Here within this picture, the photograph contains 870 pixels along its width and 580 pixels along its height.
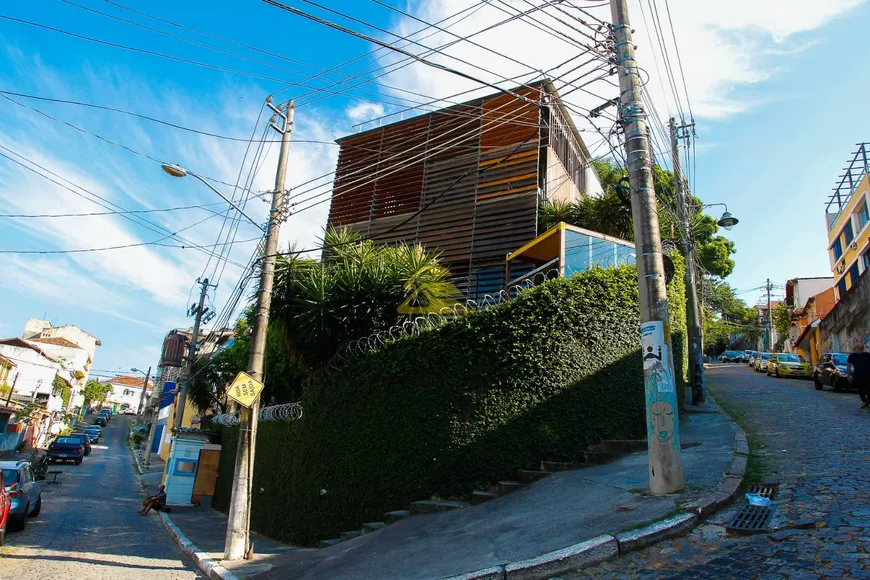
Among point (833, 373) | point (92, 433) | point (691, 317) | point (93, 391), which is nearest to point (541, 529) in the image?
point (691, 317)

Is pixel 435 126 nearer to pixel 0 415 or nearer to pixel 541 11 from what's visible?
pixel 541 11

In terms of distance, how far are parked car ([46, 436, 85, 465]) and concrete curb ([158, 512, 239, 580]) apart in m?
22.7

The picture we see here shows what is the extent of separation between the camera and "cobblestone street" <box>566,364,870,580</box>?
4.25 meters

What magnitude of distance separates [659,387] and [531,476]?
2841 mm

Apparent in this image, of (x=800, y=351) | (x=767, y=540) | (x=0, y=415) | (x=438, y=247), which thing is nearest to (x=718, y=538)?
(x=767, y=540)

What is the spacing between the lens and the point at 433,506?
27.7 feet

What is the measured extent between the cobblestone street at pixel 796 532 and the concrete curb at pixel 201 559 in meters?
5.56

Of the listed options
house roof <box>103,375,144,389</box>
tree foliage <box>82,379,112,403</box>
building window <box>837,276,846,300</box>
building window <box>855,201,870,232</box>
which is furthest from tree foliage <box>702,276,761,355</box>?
house roof <box>103,375,144,389</box>

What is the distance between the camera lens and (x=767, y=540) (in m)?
4.86

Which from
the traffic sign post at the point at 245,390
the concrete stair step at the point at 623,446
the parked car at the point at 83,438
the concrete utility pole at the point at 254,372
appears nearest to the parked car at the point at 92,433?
the parked car at the point at 83,438

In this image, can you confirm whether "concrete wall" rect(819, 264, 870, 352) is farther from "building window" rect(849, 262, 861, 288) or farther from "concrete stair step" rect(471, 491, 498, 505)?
"concrete stair step" rect(471, 491, 498, 505)

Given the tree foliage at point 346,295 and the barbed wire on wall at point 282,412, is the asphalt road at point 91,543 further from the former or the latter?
the tree foliage at point 346,295

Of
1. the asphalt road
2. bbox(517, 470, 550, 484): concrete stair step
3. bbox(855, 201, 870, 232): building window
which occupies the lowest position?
the asphalt road

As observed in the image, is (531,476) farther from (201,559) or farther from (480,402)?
(201,559)
